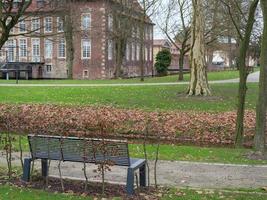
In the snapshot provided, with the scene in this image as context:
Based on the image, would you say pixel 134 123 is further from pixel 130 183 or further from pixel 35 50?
pixel 35 50

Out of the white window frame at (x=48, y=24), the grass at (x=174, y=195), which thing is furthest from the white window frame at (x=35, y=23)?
the grass at (x=174, y=195)

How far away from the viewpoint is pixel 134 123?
60.7ft

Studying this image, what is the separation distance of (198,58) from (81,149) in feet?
66.3

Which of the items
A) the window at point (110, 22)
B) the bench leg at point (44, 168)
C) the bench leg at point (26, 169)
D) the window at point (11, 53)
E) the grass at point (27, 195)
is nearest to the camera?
the grass at point (27, 195)

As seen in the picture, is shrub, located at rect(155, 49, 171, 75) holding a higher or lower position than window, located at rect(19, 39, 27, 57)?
lower

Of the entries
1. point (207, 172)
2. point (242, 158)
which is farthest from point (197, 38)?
point (207, 172)

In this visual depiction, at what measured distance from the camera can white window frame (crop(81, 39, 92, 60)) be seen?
63175 millimetres

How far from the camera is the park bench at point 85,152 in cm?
774

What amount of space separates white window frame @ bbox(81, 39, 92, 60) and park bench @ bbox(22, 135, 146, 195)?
5483cm

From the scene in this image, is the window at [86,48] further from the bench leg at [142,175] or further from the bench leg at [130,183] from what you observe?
the bench leg at [130,183]

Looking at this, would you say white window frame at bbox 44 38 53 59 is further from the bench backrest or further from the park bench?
the bench backrest

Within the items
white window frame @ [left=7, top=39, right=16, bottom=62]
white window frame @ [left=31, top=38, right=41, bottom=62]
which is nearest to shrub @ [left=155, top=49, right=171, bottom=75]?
white window frame @ [left=31, top=38, right=41, bottom=62]

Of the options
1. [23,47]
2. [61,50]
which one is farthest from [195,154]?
[23,47]

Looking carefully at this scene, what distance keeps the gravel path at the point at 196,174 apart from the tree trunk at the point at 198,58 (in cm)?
1657
